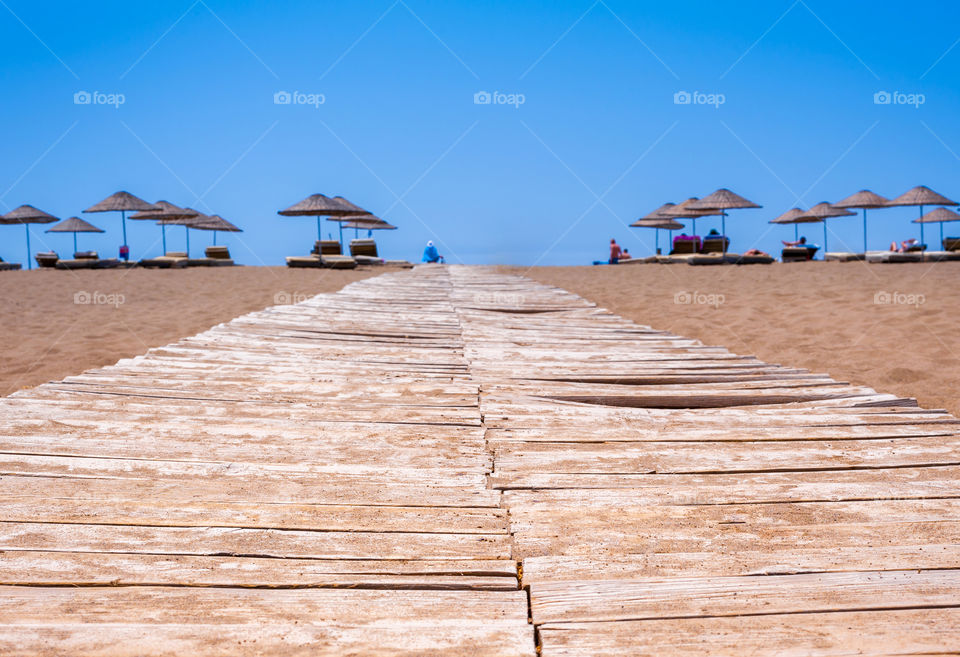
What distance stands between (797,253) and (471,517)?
19.4 m

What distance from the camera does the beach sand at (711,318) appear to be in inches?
178

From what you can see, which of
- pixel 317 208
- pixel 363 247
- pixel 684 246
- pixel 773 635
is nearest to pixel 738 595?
pixel 773 635

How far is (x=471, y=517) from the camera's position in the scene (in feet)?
4.50

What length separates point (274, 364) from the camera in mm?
2887

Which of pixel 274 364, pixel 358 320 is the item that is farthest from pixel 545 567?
pixel 358 320

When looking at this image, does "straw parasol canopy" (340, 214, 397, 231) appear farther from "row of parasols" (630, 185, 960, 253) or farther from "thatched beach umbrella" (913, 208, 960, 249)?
"thatched beach umbrella" (913, 208, 960, 249)

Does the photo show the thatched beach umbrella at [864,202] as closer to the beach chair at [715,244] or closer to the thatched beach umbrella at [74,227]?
the beach chair at [715,244]

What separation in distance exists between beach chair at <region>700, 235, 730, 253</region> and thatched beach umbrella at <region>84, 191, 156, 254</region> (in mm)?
15547

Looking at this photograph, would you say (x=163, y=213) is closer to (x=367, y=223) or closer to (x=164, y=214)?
(x=164, y=214)

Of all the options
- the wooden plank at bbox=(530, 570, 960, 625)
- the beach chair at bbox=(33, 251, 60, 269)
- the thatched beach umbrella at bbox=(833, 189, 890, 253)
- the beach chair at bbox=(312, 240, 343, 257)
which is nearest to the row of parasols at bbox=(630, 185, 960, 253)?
the thatched beach umbrella at bbox=(833, 189, 890, 253)

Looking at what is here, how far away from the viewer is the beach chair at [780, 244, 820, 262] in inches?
728

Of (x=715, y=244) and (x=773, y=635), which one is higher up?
(x=715, y=244)

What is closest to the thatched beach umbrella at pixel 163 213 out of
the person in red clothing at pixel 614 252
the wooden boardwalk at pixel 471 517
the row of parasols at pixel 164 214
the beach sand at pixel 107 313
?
the row of parasols at pixel 164 214

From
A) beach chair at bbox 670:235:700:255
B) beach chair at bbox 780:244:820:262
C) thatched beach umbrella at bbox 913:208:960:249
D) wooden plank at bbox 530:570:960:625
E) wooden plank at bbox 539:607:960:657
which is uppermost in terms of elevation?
thatched beach umbrella at bbox 913:208:960:249
